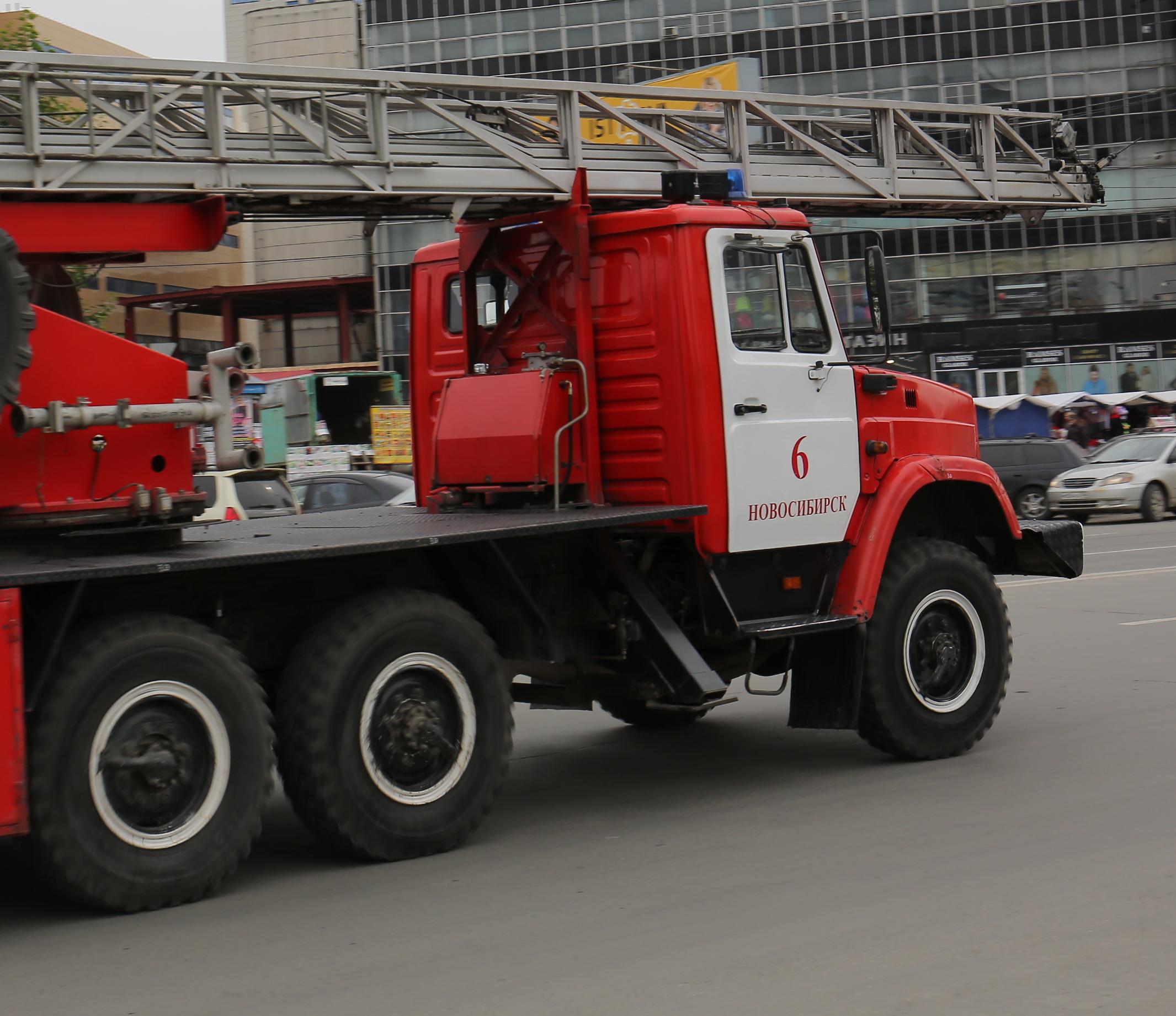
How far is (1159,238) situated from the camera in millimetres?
63469

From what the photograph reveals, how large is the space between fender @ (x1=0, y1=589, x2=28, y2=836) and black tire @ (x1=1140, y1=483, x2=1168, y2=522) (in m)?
25.1

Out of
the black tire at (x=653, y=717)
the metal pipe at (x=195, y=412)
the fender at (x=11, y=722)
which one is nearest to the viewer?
the fender at (x=11, y=722)

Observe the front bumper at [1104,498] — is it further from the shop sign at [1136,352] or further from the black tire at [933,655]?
the shop sign at [1136,352]

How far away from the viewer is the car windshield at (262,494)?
15.0 metres

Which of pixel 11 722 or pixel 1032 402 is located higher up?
pixel 1032 402

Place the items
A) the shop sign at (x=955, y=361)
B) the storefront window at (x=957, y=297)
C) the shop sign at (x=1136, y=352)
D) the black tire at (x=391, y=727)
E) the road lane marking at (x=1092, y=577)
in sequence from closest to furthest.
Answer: the black tire at (x=391, y=727) → the road lane marking at (x=1092, y=577) → the shop sign at (x=1136, y=352) → the shop sign at (x=955, y=361) → the storefront window at (x=957, y=297)

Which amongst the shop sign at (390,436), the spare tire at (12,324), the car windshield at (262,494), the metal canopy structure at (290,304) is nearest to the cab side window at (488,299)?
the spare tire at (12,324)

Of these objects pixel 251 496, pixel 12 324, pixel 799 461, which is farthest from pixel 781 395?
pixel 251 496

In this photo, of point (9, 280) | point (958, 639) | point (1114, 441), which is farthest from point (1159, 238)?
point (9, 280)

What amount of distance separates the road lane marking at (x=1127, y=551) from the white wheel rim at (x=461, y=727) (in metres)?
15.6

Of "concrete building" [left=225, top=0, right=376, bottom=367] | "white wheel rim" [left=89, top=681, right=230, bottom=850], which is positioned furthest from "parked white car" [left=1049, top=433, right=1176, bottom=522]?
"concrete building" [left=225, top=0, right=376, bottom=367]

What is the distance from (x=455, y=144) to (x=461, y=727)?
3.07 meters

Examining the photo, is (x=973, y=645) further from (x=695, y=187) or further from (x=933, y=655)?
(x=695, y=187)

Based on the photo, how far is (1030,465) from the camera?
28.8 m
